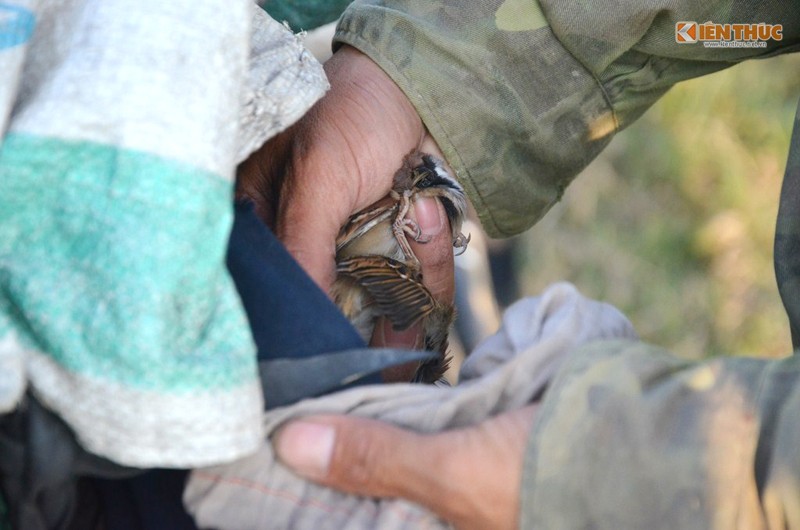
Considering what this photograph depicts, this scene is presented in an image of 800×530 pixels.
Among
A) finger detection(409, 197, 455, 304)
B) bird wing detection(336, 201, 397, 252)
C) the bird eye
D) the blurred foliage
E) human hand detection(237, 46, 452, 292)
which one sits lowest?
the blurred foliage

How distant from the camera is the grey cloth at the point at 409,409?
Answer: 0.71 m

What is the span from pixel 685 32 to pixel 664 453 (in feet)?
2.21

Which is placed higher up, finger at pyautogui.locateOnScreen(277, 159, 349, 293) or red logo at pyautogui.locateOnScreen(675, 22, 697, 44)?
red logo at pyautogui.locateOnScreen(675, 22, 697, 44)

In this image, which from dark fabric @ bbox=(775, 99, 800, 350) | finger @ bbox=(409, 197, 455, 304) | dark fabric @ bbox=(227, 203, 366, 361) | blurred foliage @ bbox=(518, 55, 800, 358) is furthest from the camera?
blurred foliage @ bbox=(518, 55, 800, 358)

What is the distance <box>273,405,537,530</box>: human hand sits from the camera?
698 millimetres

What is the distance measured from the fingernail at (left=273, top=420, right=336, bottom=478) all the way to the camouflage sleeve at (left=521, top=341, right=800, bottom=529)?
166mm

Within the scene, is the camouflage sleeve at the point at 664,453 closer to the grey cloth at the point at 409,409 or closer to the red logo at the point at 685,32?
the grey cloth at the point at 409,409

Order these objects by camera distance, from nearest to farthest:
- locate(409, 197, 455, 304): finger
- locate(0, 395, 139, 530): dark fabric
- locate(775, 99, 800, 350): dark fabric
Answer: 1. locate(0, 395, 139, 530): dark fabric
2. locate(775, 99, 800, 350): dark fabric
3. locate(409, 197, 455, 304): finger

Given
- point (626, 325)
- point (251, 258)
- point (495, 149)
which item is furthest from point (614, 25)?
point (251, 258)

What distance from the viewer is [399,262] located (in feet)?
3.31

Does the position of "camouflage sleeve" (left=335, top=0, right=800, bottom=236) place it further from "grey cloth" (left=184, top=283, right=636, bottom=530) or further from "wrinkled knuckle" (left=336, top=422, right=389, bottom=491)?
"wrinkled knuckle" (left=336, top=422, right=389, bottom=491)

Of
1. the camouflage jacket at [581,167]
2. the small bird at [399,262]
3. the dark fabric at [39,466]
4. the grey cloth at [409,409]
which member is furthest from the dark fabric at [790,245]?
the dark fabric at [39,466]

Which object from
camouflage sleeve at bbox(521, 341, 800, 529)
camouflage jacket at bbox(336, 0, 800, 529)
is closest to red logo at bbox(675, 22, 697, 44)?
camouflage jacket at bbox(336, 0, 800, 529)

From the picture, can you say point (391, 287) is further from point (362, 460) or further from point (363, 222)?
point (362, 460)
